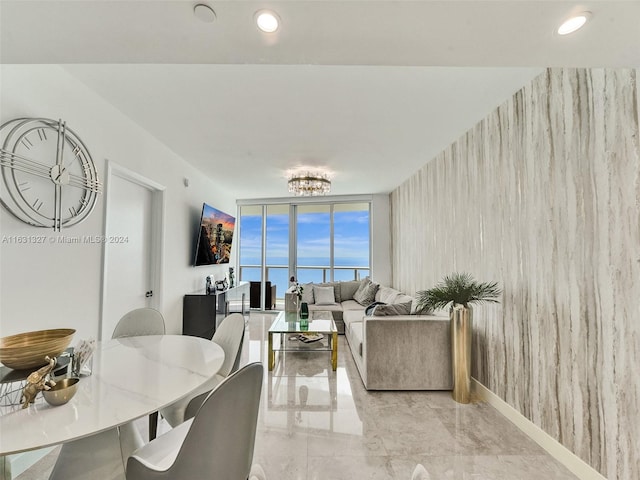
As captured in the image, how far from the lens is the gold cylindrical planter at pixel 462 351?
2660mm

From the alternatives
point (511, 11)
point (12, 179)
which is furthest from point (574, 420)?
point (12, 179)

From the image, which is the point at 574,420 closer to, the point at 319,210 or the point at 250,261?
the point at 319,210

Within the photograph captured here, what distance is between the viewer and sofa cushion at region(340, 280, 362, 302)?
6021 millimetres

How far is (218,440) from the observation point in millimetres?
1038

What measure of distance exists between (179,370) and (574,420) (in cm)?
234

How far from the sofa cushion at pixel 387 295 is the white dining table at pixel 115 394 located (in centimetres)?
357

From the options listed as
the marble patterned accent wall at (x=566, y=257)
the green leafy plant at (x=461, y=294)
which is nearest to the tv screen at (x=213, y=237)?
the green leafy plant at (x=461, y=294)

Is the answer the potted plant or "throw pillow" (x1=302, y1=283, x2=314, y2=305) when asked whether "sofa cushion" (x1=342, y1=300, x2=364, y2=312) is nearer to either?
"throw pillow" (x1=302, y1=283, x2=314, y2=305)

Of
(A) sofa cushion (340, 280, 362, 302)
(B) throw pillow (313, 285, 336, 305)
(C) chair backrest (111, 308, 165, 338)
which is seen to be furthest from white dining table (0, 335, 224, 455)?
(A) sofa cushion (340, 280, 362, 302)

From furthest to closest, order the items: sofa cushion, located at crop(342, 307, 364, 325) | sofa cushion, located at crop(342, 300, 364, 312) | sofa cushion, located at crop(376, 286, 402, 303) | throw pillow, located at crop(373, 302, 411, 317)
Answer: sofa cushion, located at crop(342, 300, 364, 312)
sofa cushion, located at crop(376, 286, 402, 303)
sofa cushion, located at crop(342, 307, 364, 325)
throw pillow, located at crop(373, 302, 411, 317)

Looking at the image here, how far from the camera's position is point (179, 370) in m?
1.38

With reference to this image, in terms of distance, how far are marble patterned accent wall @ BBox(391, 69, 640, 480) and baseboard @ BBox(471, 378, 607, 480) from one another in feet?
0.14

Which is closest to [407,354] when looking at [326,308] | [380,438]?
[380,438]

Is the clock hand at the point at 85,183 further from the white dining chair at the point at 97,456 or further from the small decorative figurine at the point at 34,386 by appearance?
the white dining chair at the point at 97,456
